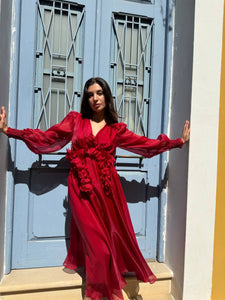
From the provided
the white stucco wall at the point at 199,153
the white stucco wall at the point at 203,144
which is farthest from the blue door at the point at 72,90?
the white stucco wall at the point at 203,144

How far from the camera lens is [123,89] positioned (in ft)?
9.26

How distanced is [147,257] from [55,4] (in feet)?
8.81

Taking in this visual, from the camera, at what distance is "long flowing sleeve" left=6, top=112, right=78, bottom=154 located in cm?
221

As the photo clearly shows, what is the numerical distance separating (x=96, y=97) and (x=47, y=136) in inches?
20.3

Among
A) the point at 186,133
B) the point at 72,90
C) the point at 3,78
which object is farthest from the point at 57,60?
the point at 186,133

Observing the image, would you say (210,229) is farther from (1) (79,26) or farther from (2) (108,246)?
(1) (79,26)

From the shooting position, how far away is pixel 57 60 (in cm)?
270

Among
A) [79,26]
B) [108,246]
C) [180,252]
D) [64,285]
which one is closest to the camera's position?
[108,246]

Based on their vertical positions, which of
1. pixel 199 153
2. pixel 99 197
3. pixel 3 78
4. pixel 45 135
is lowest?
pixel 99 197

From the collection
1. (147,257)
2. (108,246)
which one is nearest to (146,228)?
(147,257)

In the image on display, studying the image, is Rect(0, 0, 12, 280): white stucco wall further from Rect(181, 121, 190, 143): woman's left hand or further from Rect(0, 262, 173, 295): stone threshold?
Rect(181, 121, 190, 143): woman's left hand

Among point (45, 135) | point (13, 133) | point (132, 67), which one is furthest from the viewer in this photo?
point (132, 67)

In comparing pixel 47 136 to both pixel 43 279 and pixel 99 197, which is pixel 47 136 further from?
pixel 43 279

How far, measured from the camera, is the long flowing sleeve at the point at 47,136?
221cm
